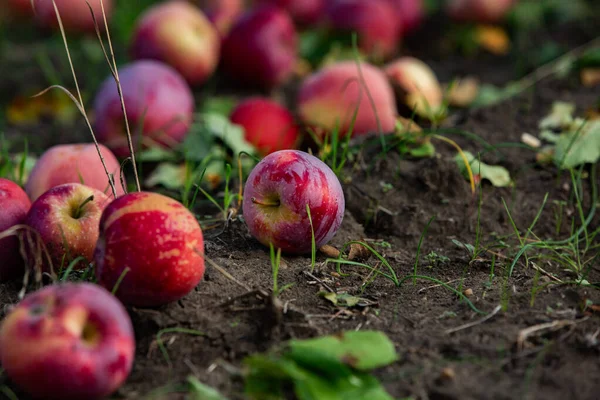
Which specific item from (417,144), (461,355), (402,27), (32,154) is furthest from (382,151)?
(402,27)

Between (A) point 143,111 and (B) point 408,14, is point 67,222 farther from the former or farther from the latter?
(B) point 408,14

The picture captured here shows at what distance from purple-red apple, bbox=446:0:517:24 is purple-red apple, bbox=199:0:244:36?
1582 millimetres

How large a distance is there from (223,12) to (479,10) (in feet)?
6.03

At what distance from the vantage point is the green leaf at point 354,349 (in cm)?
165

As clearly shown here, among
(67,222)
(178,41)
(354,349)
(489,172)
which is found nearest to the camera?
(354,349)

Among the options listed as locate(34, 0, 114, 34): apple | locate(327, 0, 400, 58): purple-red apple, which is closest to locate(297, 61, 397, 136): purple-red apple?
locate(327, 0, 400, 58): purple-red apple

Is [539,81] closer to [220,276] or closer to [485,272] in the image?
[485,272]

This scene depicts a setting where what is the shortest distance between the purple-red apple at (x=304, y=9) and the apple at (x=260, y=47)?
77 cm

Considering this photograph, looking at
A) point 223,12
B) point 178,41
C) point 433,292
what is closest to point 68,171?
point 433,292

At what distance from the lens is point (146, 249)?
1.82 m

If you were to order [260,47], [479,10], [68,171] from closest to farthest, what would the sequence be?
1. [68,171]
2. [260,47]
3. [479,10]

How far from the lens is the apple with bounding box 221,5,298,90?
4465 mm

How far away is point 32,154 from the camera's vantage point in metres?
3.80

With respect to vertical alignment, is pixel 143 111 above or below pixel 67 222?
below
